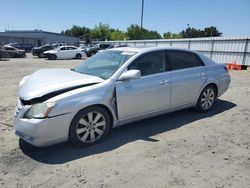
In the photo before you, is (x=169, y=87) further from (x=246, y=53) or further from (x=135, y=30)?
(x=135, y=30)

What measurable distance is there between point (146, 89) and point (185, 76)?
115 cm

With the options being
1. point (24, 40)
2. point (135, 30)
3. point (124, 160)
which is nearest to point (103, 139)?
point (124, 160)

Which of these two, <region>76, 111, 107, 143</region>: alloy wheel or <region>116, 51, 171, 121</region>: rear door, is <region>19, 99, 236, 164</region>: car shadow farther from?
<region>116, 51, 171, 121</region>: rear door

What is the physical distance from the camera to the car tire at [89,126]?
13.5ft

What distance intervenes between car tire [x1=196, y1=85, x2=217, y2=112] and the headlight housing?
3.53m

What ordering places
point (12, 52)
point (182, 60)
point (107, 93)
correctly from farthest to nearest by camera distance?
1. point (12, 52)
2. point (182, 60)
3. point (107, 93)

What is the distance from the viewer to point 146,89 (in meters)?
4.77

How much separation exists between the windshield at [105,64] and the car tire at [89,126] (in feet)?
2.22

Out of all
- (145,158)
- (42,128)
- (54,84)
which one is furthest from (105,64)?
(145,158)

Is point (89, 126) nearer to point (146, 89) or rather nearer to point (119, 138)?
point (119, 138)

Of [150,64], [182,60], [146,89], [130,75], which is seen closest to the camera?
[130,75]

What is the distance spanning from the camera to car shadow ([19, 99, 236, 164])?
159 inches

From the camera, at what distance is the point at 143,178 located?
11.2 feet

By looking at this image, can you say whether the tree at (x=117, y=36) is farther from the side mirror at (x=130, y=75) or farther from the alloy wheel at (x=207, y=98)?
the side mirror at (x=130, y=75)
